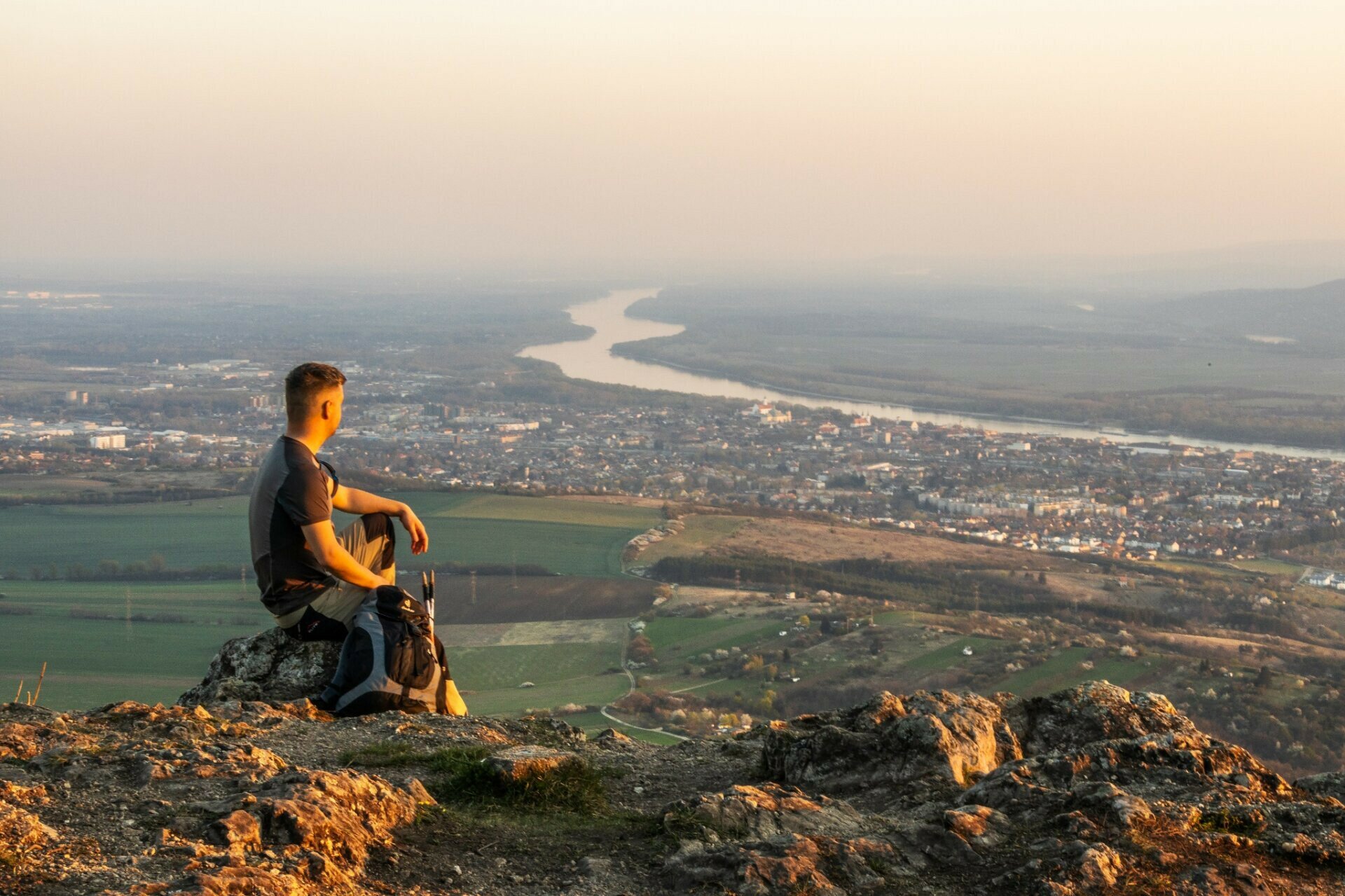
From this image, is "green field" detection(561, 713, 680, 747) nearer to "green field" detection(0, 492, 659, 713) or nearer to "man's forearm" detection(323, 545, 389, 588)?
"green field" detection(0, 492, 659, 713)

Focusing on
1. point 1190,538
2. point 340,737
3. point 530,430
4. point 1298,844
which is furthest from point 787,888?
point 530,430

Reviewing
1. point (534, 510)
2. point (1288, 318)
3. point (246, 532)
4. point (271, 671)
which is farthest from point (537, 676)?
point (1288, 318)

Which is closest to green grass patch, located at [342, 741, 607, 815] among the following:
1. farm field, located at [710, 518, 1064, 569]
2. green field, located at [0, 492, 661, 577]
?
green field, located at [0, 492, 661, 577]

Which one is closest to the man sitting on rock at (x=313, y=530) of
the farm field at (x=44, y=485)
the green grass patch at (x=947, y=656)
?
the green grass patch at (x=947, y=656)

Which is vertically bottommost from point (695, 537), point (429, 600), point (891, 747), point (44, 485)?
point (695, 537)

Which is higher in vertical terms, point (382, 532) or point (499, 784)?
point (382, 532)

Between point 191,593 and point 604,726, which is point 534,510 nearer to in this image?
point 191,593

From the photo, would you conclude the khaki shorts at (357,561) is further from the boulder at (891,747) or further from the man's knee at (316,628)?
the boulder at (891,747)
